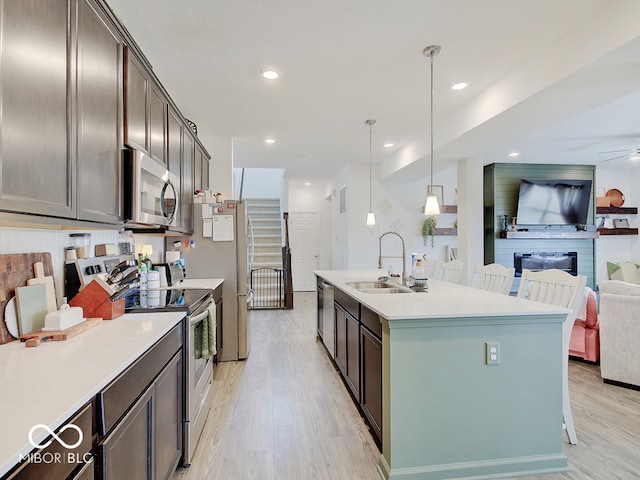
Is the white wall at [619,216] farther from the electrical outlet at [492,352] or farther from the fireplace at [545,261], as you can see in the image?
the electrical outlet at [492,352]

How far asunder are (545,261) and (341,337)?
565 centimetres

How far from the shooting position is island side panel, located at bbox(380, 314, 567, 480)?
1842 mm

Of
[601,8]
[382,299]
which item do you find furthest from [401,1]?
[382,299]

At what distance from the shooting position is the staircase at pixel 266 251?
7.17 m

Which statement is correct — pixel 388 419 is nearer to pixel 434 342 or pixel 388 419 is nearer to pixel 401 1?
pixel 434 342

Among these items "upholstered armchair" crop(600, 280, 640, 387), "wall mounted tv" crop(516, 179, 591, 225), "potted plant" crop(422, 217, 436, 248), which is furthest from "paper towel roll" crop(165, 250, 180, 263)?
→ "wall mounted tv" crop(516, 179, 591, 225)

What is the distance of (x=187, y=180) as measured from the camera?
3.31 meters

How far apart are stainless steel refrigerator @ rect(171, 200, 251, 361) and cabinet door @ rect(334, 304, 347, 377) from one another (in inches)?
44.4

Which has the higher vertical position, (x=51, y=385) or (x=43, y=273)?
(x=43, y=273)

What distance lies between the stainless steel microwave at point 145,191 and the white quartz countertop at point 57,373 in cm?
60

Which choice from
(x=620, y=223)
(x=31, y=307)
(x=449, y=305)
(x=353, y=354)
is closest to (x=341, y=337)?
(x=353, y=354)

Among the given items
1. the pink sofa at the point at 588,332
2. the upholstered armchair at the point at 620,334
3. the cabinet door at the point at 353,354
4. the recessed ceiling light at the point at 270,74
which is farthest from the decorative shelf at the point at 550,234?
the recessed ceiling light at the point at 270,74

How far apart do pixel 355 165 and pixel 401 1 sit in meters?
4.39

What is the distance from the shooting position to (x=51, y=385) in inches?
38.9
